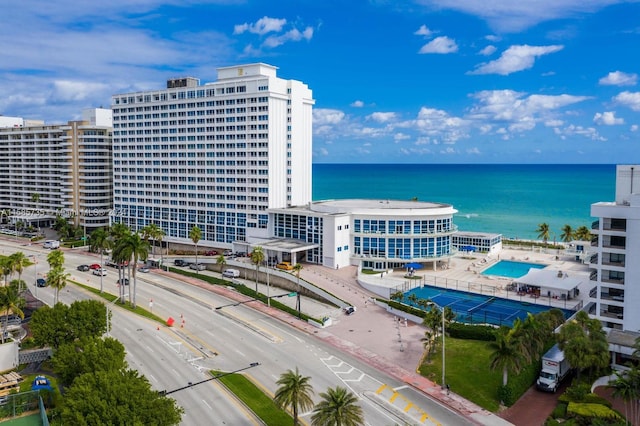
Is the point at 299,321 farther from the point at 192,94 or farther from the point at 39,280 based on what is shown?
the point at 192,94

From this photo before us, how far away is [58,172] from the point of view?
164m

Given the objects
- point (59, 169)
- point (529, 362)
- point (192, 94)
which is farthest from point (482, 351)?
point (59, 169)

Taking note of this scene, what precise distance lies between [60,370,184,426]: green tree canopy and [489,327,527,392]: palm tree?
31089 mm

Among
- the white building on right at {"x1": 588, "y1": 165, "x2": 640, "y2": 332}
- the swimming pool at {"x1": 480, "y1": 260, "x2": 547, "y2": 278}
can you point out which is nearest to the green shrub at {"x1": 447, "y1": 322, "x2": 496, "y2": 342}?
the white building on right at {"x1": 588, "y1": 165, "x2": 640, "y2": 332}

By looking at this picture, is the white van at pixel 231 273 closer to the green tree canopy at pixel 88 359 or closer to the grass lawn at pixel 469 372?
the grass lawn at pixel 469 372

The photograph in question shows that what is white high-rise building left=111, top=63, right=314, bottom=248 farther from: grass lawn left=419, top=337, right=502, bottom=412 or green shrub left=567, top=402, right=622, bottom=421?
green shrub left=567, top=402, right=622, bottom=421

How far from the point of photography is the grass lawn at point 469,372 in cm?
5469

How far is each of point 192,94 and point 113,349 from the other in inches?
3554

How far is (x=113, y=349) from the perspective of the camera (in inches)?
1981

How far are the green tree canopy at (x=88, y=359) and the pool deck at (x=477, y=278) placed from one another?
49.7m

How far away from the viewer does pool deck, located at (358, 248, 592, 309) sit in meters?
85.0

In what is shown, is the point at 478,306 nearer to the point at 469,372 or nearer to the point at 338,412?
the point at 469,372

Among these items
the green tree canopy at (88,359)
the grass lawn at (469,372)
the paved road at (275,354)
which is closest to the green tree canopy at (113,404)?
the green tree canopy at (88,359)

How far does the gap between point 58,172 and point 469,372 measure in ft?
480
